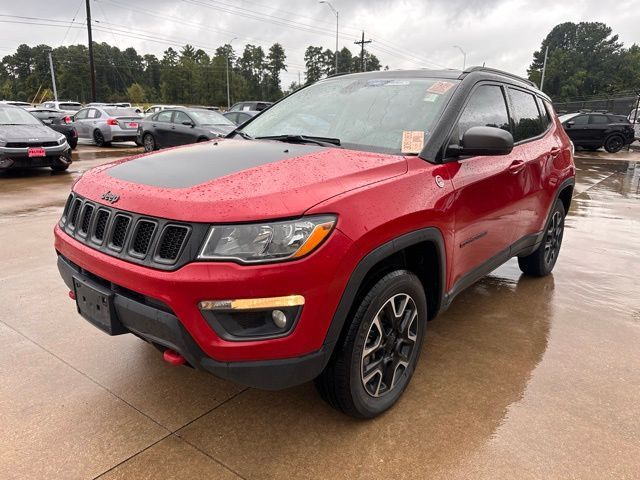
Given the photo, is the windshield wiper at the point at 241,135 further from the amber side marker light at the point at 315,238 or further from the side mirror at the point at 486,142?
the amber side marker light at the point at 315,238

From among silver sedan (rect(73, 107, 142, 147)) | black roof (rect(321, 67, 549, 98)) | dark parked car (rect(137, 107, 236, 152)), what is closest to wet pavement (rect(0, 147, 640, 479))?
black roof (rect(321, 67, 549, 98))

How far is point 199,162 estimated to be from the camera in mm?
2416

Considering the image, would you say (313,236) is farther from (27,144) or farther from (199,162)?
(27,144)

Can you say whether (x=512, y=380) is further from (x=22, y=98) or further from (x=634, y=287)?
(x=22, y=98)

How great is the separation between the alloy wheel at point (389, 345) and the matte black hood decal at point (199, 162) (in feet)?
2.68

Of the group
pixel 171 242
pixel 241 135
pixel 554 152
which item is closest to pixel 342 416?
pixel 171 242

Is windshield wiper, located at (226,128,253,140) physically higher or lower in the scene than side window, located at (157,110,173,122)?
lower

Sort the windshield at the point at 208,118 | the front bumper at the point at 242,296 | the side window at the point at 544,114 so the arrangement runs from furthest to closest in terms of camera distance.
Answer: the windshield at the point at 208,118 → the side window at the point at 544,114 → the front bumper at the point at 242,296

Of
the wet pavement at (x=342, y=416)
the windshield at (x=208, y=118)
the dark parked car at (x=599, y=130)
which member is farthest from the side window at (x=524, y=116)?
the dark parked car at (x=599, y=130)

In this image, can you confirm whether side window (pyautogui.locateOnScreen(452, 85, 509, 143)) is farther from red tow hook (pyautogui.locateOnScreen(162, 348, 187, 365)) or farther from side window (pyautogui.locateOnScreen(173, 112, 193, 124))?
side window (pyautogui.locateOnScreen(173, 112, 193, 124))

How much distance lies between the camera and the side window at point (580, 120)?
19703 mm

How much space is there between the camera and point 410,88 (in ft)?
9.86

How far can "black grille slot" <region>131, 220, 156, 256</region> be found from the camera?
6.46 feet

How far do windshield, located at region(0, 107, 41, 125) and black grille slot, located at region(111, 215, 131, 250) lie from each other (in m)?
9.68
